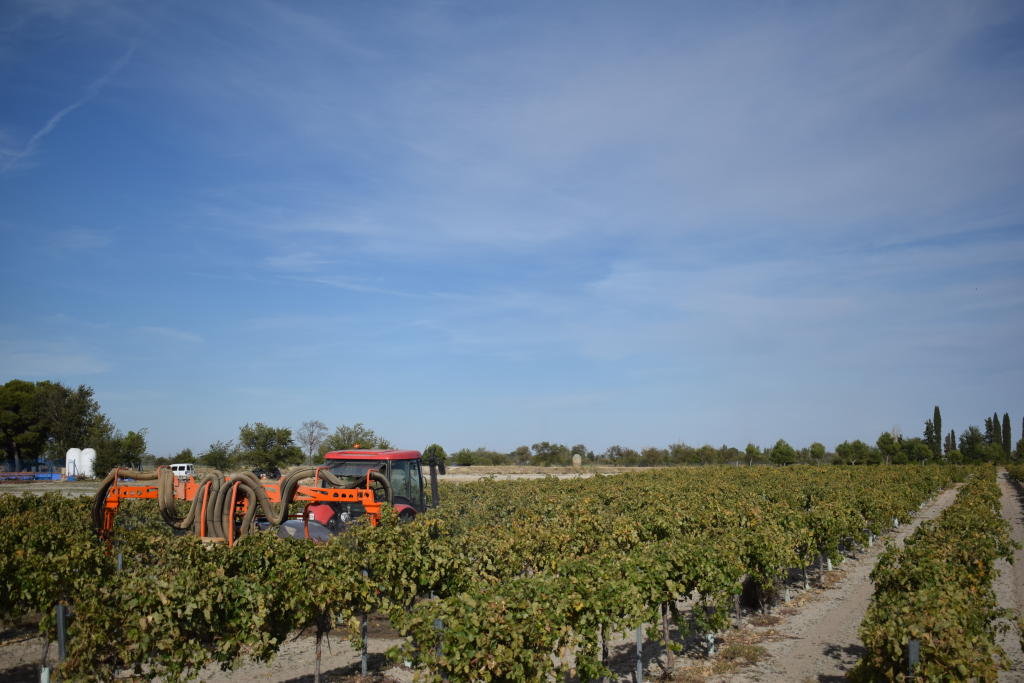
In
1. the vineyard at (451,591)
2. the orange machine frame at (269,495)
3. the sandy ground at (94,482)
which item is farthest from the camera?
the sandy ground at (94,482)

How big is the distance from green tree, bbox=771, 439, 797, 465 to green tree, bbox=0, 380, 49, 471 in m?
81.5

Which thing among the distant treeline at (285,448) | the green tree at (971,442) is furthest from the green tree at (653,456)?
the green tree at (971,442)

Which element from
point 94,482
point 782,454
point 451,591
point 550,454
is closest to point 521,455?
point 550,454

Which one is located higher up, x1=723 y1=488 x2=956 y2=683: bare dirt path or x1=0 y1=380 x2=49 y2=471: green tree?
x1=0 y1=380 x2=49 y2=471: green tree

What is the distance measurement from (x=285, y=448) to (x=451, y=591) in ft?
45.9

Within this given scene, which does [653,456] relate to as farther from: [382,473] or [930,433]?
[382,473]

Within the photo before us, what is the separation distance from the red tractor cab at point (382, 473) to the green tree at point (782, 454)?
76153 millimetres

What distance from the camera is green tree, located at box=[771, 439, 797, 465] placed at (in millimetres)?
78938

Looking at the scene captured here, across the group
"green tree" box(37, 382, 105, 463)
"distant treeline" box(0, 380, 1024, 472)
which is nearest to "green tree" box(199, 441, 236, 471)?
"distant treeline" box(0, 380, 1024, 472)

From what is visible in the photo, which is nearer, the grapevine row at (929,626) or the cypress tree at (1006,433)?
the grapevine row at (929,626)

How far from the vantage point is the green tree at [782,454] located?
78.9 m

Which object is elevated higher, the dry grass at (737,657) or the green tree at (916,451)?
the dry grass at (737,657)

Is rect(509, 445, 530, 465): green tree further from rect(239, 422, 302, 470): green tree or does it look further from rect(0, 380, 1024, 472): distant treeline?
rect(239, 422, 302, 470): green tree

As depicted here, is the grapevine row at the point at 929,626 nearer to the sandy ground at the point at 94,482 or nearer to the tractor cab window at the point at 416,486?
the tractor cab window at the point at 416,486
